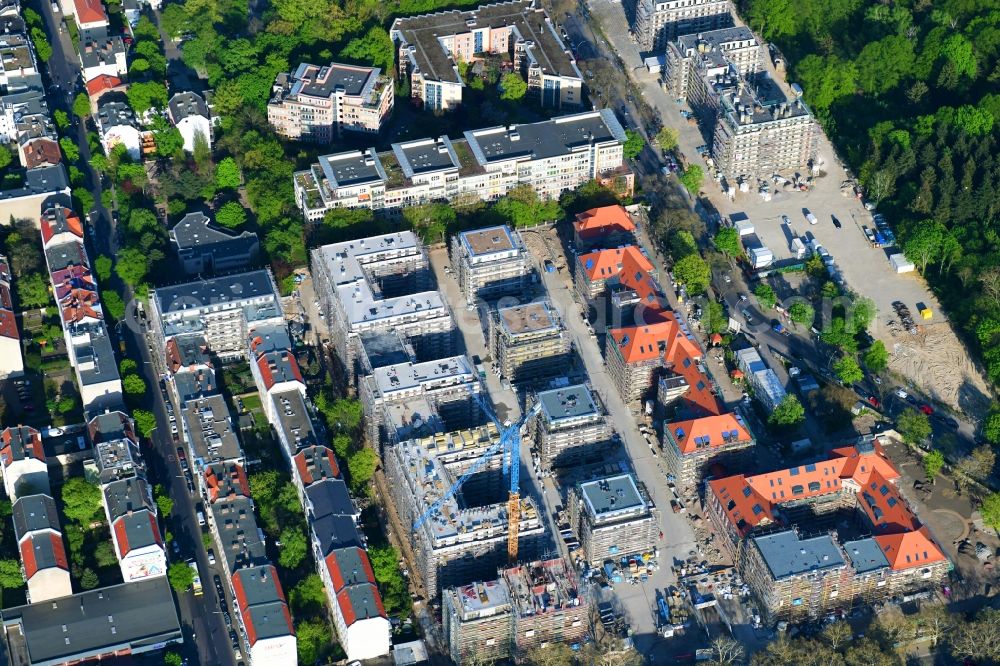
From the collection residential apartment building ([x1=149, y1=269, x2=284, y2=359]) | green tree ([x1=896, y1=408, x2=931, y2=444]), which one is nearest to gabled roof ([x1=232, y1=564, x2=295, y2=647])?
residential apartment building ([x1=149, y1=269, x2=284, y2=359])

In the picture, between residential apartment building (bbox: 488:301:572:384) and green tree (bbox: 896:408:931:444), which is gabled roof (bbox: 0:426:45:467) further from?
green tree (bbox: 896:408:931:444)

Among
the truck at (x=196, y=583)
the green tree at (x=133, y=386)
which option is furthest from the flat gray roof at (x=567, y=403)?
the green tree at (x=133, y=386)

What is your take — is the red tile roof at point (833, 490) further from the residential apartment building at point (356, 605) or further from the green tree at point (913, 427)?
the residential apartment building at point (356, 605)

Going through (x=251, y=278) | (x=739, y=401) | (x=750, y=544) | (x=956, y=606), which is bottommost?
(x=956, y=606)

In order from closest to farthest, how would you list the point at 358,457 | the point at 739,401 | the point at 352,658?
1. the point at 352,658
2. the point at 358,457
3. the point at 739,401

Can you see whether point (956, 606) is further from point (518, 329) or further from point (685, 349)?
point (518, 329)

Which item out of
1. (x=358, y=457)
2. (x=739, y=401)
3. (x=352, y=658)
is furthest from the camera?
(x=739, y=401)

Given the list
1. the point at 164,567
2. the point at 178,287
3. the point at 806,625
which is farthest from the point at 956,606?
the point at 178,287
